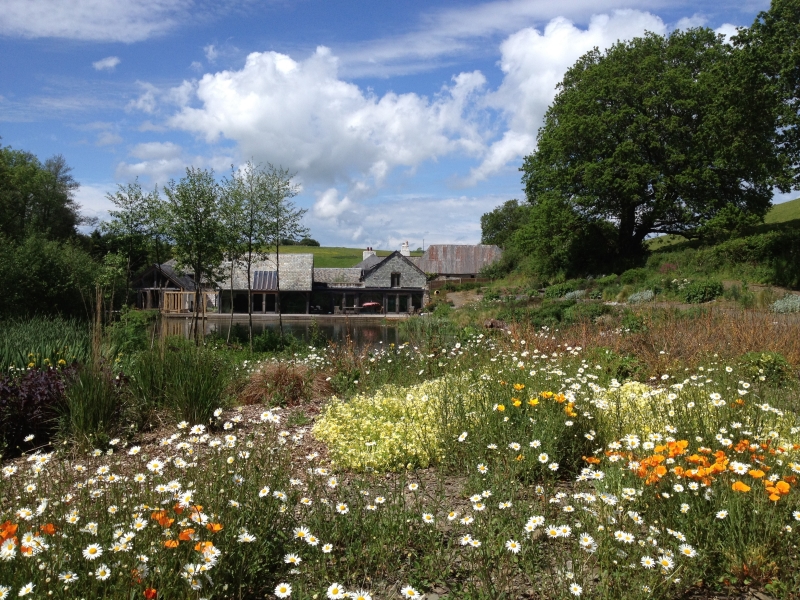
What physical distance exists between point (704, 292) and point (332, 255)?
83.8 metres

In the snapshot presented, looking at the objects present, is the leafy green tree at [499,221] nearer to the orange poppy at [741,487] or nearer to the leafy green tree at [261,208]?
the leafy green tree at [261,208]

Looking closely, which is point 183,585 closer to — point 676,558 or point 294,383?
point 676,558

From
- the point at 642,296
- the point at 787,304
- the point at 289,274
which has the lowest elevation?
the point at 787,304

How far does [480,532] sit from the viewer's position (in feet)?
9.57

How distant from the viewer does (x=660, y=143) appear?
98.8 ft

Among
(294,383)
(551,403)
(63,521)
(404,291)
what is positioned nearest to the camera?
(63,521)

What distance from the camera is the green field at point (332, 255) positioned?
3524 inches

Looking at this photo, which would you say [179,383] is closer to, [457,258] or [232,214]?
[232,214]

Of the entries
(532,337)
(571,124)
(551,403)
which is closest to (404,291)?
(571,124)

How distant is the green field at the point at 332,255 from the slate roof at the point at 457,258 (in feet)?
91.4

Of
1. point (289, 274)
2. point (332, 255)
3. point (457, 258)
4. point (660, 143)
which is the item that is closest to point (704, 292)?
point (660, 143)

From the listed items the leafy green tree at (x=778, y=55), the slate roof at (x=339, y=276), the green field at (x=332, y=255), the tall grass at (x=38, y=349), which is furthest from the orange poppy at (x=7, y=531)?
the green field at (x=332, y=255)

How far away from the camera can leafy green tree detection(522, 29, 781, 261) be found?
2720 centimetres

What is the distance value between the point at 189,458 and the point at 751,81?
26.9 meters
